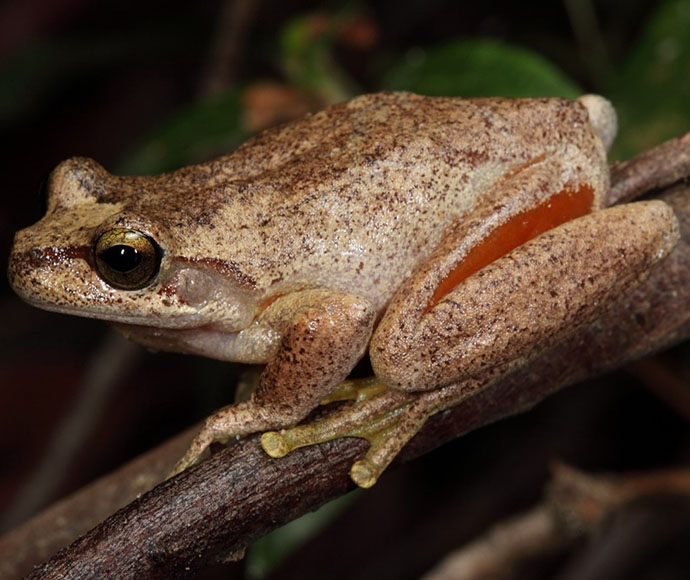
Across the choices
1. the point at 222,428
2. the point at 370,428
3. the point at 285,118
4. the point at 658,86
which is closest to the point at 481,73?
the point at 658,86

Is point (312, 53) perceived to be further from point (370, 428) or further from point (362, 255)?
point (370, 428)

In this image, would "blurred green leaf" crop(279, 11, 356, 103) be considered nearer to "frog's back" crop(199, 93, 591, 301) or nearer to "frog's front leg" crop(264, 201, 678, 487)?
"frog's back" crop(199, 93, 591, 301)

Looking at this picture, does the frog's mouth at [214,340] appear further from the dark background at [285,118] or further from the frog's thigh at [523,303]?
the dark background at [285,118]

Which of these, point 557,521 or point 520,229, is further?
point 557,521

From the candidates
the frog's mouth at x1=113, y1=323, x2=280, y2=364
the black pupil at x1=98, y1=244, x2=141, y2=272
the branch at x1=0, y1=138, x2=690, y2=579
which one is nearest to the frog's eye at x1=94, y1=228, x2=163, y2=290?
the black pupil at x1=98, y1=244, x2=141, y2=272

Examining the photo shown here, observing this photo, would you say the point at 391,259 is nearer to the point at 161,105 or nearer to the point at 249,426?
the point at 249,426

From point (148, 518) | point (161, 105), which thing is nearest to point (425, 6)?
point (161, 105)
